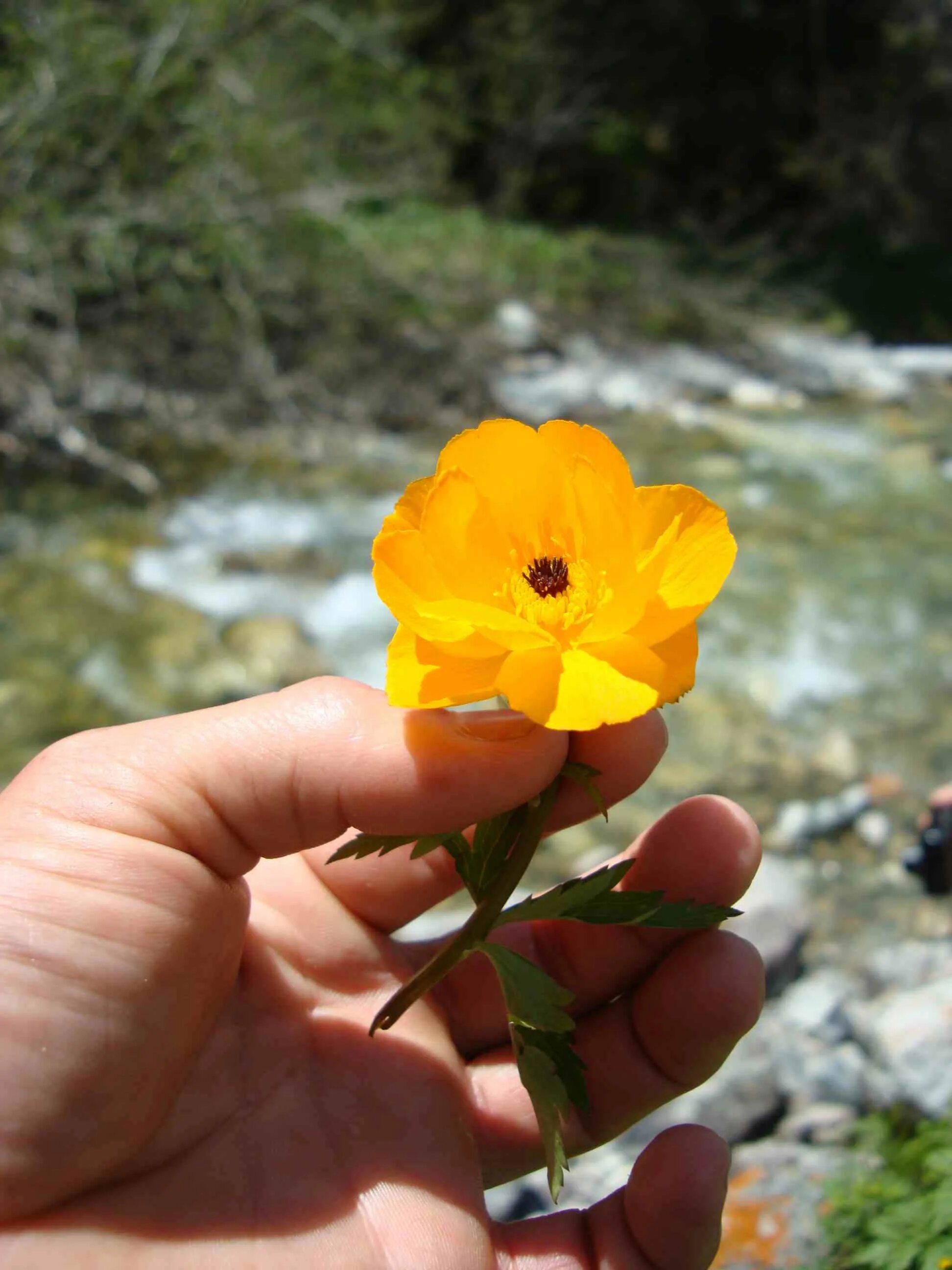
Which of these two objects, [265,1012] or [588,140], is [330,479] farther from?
[588,140]

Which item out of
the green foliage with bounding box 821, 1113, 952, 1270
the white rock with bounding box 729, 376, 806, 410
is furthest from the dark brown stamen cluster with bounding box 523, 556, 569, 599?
the white rock with bounding box 729, 376, 806, 410

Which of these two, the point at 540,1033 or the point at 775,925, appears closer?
the point at 540,1033

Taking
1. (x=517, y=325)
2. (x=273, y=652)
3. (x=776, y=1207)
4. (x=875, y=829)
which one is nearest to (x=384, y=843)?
(x=776, y=1207)

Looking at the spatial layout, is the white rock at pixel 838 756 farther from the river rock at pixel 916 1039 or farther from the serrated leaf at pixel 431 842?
the serrated leaf at pixel 431 842

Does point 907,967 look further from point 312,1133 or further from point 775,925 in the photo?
point 312,1133

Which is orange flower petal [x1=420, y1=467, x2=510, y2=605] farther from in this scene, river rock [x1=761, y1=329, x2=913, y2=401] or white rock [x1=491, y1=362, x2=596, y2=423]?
river rock [x1=761, y1=329, x2=913, y2=401]

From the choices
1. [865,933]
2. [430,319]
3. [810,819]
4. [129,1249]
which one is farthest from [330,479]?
[129,1249]

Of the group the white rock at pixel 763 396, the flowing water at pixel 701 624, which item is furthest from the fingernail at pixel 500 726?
the white rock at pixel 763 396
